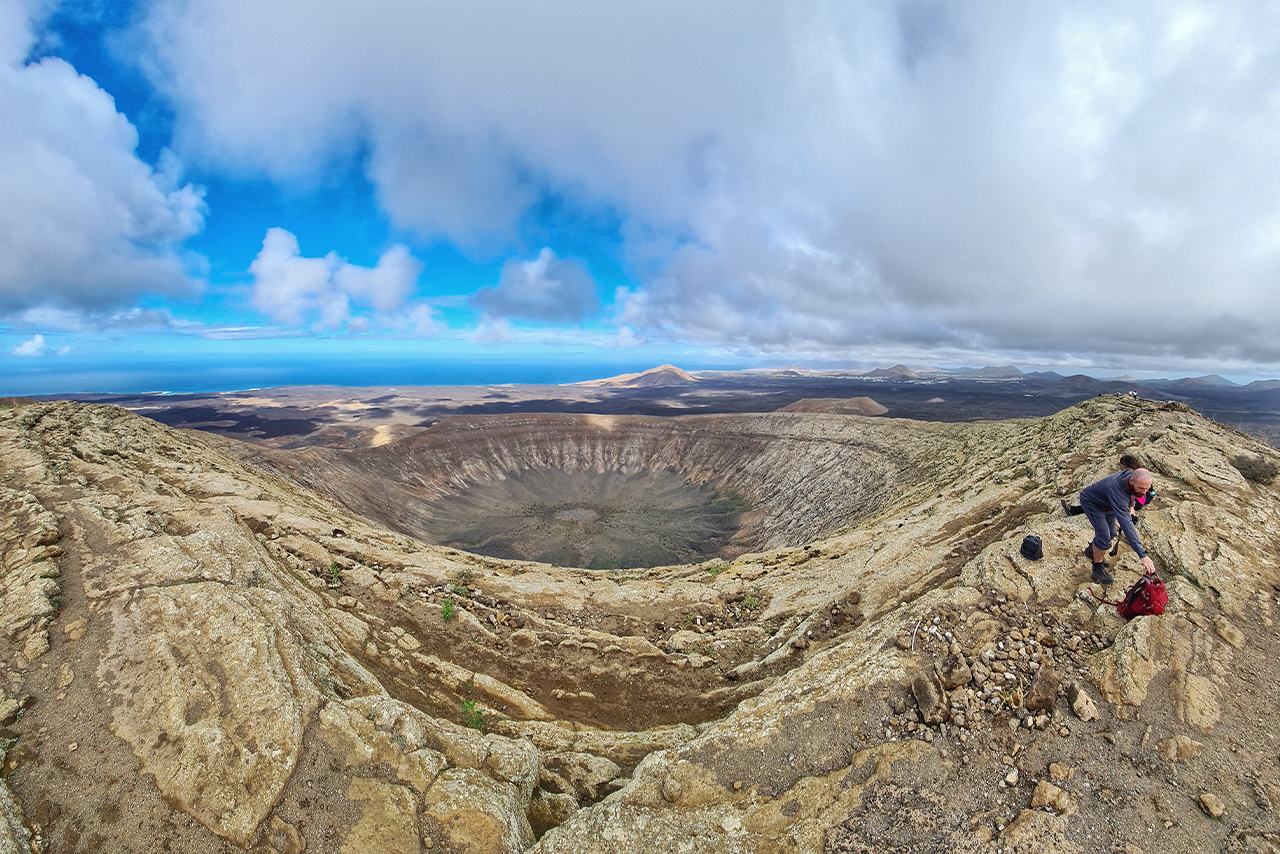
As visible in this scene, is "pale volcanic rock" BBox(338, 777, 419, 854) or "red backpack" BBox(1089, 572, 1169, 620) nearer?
"pale volcanic rock" BBox(338, 777, 419, 854)

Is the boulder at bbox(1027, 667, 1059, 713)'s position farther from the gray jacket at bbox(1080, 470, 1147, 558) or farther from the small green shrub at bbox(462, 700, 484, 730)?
the small green shrub at bbox(462, 700, 484, 730)

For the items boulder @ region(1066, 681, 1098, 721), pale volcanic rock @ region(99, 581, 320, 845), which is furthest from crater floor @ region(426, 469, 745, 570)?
pale volcanic rock @ region(99, 581, 320, 845)

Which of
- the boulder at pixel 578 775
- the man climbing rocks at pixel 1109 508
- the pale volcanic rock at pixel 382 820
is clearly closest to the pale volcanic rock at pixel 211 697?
the pale volcanic rock at pixel 382 820

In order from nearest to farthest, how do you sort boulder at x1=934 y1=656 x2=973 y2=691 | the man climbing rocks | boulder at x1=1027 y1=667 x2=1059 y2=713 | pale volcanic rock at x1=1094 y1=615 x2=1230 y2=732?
pale volcanic rock at x1=1094 y1=615 x2=1230 y2=732 → boulder at x1=1027 y1=667 x2=1059 y2=713 → boulder at x1=934 y1=656 x2=973 y2=691 → the man climbing rocks

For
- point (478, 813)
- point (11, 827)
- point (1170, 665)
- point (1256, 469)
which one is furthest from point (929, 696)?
point (1256, 469)

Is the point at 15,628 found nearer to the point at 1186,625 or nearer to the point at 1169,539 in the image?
the point at 1186,625

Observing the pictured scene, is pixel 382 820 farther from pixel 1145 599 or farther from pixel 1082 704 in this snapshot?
pixel 1145 599
